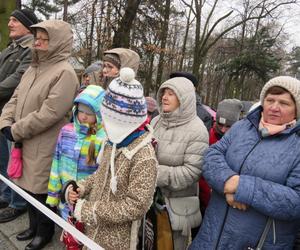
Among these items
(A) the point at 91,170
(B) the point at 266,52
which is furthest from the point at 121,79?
(B) the point at 266,52

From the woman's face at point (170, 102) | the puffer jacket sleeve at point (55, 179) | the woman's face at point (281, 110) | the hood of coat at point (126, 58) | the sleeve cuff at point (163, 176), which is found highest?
the hood of coat at point (126, 58)

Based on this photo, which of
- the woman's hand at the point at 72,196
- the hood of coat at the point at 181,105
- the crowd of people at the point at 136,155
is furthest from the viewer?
the hood of coat at the point at 181,105

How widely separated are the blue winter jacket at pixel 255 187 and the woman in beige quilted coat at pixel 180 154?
0.26m

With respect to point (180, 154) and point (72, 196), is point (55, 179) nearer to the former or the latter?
point (72, 196)

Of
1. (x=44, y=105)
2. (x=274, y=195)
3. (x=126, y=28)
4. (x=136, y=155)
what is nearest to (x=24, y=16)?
(x=44, y=105)

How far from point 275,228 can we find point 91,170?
5.05 ft

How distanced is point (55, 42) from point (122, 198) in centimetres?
170

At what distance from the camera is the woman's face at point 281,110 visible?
2012 millimetres

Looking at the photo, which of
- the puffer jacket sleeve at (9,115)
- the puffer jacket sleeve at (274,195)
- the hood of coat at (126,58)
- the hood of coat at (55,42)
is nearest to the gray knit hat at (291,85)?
the puffer jacket sleeve at (274,195)

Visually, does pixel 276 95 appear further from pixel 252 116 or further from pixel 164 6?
pixel 164 6

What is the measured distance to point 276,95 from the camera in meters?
2.05

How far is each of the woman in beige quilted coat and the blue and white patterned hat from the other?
25.2 inches

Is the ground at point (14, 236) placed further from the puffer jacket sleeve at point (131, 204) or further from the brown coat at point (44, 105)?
the puffer jacket sleeve at point (131, 204)

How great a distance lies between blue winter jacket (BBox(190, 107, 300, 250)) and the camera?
1824 mm
